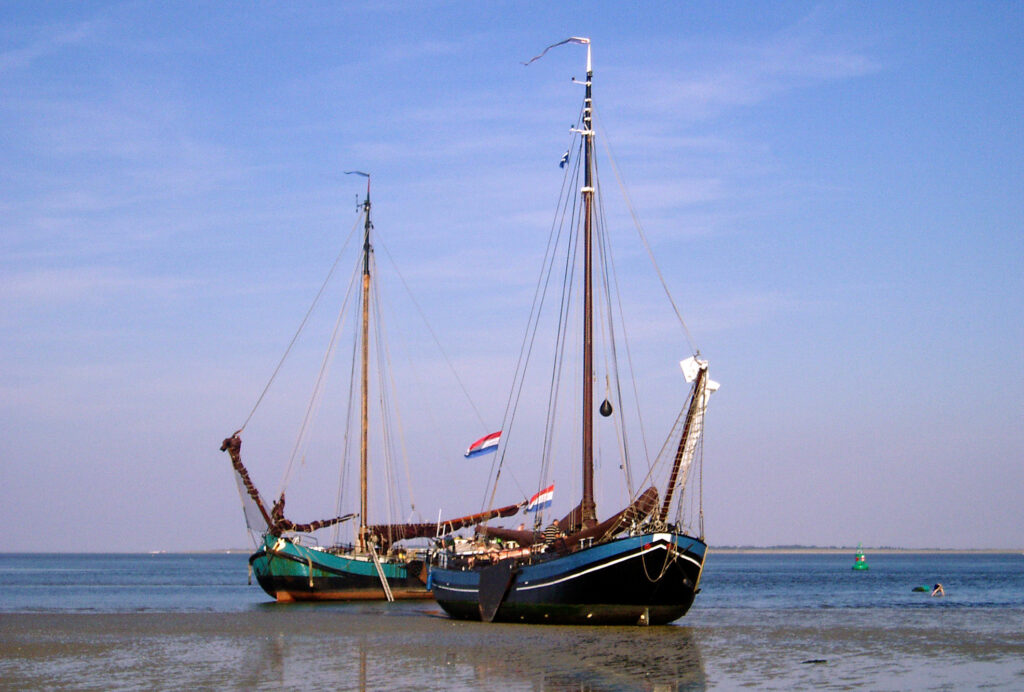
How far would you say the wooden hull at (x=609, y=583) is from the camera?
3666 centimetres

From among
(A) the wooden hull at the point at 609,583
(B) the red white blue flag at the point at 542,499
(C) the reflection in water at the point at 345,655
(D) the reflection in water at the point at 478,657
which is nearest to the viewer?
(D) the reflection in water at the point at 478,657

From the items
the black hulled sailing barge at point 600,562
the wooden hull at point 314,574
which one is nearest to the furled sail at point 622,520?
the black hulled sailing barge at point 600,562

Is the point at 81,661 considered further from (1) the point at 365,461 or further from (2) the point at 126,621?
(1) the point at 365,461

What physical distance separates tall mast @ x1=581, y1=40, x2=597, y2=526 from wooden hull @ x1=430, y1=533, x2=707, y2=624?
3357mm

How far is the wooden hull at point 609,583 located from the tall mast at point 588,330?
11.0ft

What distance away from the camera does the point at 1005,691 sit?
80.2 ft

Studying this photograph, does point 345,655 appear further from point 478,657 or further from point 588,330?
point 588,330

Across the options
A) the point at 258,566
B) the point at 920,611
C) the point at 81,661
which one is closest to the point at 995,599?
the point at 920,611

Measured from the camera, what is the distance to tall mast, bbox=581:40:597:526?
4231 cm

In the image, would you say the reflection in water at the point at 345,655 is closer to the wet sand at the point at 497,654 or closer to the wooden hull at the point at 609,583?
the wet sand at the point at 497,654

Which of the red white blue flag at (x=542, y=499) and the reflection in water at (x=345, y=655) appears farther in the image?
the red white blue flag at (x=542, y=499)

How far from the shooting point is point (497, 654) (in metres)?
31.7

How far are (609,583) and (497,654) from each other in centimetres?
670

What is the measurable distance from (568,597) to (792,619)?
47.9 ft
